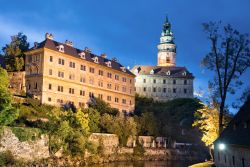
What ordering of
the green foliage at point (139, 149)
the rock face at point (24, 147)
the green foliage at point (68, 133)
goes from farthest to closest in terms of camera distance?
the green foliage at point (139, 149) → the green foliage at point (68, 133) → the rock face at point (24, 147)

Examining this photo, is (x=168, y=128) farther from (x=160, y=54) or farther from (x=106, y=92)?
(x=160, y=54)

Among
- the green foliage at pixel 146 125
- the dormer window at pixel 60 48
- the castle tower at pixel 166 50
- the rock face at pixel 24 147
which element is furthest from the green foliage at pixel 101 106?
the castle tower at pixel 166 50

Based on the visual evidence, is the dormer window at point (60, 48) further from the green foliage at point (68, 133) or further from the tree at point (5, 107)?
the tree at point (5, 107)

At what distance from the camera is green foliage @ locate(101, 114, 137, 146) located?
57250mm

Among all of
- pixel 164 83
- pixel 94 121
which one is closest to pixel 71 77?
pixel 94 121

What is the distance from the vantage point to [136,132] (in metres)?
61.9

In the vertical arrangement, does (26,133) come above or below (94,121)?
below

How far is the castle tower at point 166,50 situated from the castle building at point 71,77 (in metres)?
39.7

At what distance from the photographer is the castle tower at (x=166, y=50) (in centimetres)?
11675

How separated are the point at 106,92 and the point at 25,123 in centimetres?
3036

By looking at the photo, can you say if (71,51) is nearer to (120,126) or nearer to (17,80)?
(17,80)

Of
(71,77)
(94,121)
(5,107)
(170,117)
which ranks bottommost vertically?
(94,121)

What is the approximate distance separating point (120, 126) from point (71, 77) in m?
13.8

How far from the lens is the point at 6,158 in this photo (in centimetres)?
3372
